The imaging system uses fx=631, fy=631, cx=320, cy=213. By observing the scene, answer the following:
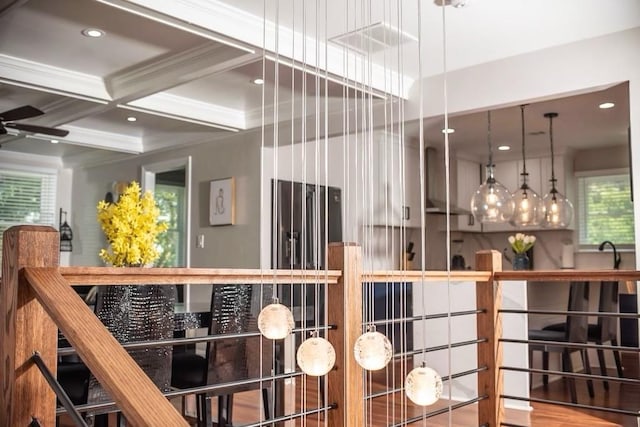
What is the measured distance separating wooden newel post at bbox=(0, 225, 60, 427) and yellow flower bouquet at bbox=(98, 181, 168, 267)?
169 cm

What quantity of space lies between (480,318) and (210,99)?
3517 millimetres

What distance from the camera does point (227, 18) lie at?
3.59 m

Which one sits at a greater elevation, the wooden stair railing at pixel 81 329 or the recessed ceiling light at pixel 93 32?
the recessed ceiling light at pixel 93 32

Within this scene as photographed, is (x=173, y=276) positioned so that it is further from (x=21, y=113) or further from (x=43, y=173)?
(x=43, y=173)

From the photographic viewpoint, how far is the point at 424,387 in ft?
5.24

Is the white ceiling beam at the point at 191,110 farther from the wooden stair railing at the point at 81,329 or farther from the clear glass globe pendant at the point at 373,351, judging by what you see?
the clear glass globe pendant at the point at 373,351

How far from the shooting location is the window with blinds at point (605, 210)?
6.81m

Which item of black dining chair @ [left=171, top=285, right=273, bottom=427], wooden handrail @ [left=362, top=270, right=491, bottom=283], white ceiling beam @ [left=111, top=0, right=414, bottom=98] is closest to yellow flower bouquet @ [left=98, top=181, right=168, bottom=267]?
black dining chair @ [left=171, top=285, right=273, bottom=427]

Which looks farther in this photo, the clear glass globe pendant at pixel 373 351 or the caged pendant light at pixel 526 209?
the caged pendant light at pixel 526 209

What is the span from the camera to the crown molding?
4469 mm

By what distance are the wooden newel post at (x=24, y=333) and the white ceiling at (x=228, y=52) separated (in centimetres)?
134

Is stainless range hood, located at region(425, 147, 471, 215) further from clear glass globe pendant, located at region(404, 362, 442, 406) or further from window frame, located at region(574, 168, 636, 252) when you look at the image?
clear glass globe pendant, located at region(404, 362, 442, 406)

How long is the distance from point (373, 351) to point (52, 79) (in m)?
3.92

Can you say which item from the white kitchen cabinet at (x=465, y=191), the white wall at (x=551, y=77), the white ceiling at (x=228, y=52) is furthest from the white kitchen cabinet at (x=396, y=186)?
the white wall at (x=551, y=77)
